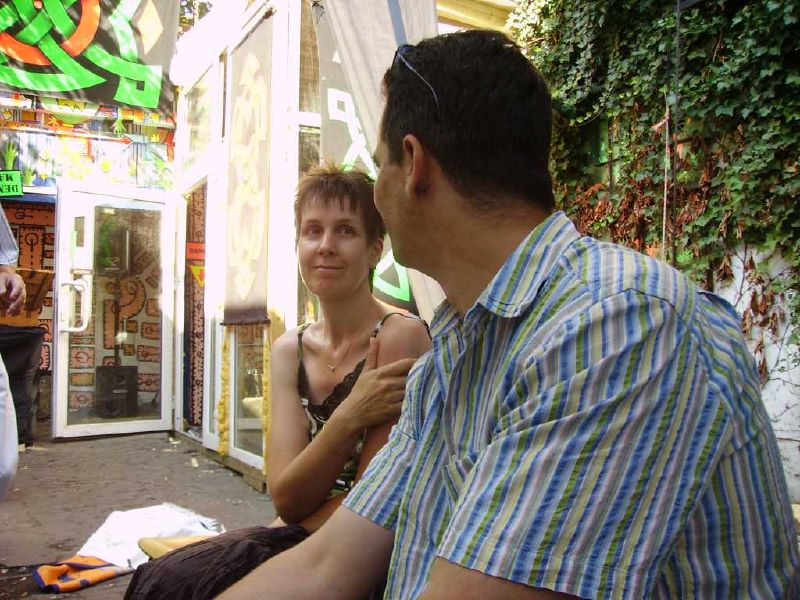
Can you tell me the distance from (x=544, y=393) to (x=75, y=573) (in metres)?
3.62

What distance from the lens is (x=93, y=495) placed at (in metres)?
5.27

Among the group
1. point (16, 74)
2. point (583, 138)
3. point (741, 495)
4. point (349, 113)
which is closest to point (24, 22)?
point (16, 74)

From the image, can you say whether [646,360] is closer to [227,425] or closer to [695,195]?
[695,195]

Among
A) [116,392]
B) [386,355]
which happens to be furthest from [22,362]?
[386,355]

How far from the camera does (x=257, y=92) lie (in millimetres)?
5465

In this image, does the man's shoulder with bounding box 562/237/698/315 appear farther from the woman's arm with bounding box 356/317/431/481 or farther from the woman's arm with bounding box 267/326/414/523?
the woman's arm with bounding box 356/317/431/481

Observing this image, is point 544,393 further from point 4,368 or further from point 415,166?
point 4,368

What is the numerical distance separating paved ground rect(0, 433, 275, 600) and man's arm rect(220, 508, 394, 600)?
7.74 ft

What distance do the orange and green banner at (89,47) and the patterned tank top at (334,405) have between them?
5.68 meters

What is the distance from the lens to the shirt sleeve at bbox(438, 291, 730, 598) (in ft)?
2.33

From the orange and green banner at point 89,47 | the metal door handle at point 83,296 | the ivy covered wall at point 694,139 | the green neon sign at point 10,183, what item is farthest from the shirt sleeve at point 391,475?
the green neon sign at point 10,183

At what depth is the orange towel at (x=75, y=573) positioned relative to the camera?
344 centimetres

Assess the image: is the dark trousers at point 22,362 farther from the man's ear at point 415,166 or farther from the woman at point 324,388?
the man's ear at point 415,166

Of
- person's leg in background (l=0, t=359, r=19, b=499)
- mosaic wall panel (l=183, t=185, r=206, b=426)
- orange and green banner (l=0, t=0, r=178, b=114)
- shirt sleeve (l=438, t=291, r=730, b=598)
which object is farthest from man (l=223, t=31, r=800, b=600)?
mosaic wall panel (l=183, t=185, r=206, b=426)
